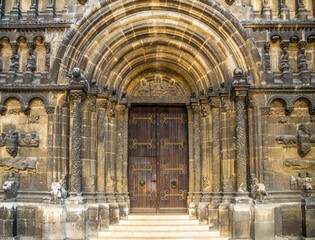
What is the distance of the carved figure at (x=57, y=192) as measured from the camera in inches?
328

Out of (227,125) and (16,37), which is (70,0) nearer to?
(16,37)

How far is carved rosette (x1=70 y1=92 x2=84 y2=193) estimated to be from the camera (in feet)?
28.2

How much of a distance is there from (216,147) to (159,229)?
2.55 meters

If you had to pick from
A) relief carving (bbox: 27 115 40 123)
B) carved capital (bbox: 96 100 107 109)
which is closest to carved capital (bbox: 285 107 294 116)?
carved capital (bbox: 96 100 107 109)

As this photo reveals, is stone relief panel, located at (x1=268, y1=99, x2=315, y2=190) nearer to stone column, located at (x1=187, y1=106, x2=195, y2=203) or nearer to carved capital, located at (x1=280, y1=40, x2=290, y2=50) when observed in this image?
carved capital, located at (x1=280, y1=40, x2=290, y2=50)

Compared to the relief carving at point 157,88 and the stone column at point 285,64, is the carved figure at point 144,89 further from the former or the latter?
the stone column at point 285,64

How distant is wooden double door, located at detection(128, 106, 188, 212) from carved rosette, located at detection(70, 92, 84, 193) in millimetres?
1903

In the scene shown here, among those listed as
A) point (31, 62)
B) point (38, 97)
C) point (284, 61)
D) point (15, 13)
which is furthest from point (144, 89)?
point (15, 13)

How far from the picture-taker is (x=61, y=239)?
26.6ft

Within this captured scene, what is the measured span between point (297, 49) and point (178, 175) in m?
4.71

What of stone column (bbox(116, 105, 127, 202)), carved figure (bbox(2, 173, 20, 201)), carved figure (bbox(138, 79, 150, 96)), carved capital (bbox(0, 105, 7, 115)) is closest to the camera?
carved figure (bbox(2, 173, 20, 201))

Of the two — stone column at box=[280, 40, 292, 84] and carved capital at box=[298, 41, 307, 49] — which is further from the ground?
carved capital at box=[298, 41, 307, 49]

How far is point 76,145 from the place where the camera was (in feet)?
28.5

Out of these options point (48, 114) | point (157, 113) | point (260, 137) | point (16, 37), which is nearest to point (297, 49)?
point (260, 137)
